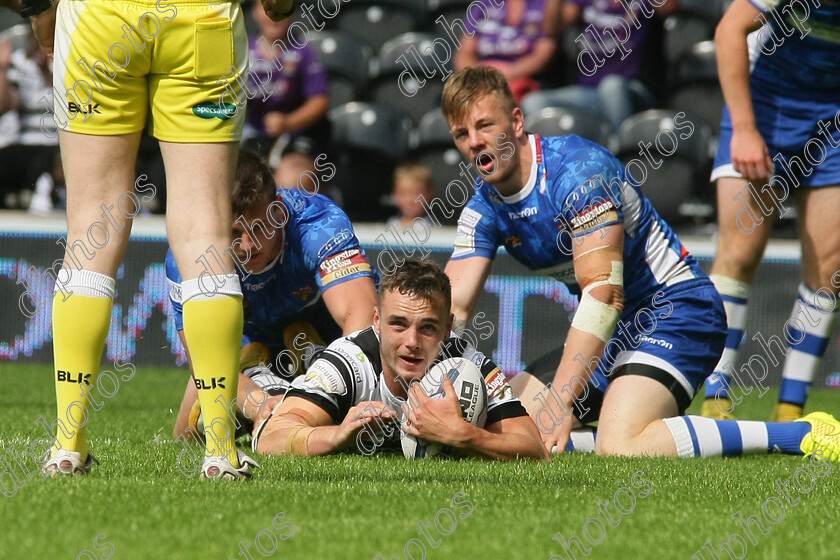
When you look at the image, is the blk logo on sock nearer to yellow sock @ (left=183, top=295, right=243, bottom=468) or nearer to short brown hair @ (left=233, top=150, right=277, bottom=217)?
yellow sock @ (left=183, top=295, right=243, bottom=468)

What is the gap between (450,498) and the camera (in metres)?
3.03

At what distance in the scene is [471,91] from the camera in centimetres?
464

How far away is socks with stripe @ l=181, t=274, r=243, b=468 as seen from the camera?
10.0 feet

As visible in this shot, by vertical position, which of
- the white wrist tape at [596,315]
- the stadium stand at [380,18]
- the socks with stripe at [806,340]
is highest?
the white wrist tape at [596,315]

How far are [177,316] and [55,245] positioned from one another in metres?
3.85

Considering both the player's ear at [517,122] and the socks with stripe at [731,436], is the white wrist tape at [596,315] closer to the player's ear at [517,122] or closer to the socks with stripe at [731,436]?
the socks with stripe at [731,436]

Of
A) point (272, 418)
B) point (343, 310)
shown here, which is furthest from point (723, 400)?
point (272, 418)

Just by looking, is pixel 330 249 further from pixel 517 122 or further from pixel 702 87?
pixel 702 87

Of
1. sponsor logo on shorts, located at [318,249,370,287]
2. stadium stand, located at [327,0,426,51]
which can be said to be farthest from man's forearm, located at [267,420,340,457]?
stadium stand, located at [327,0,426,51]

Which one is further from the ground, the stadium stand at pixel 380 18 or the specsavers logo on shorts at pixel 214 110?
the specsavers logo on shorts at pixel 214 110

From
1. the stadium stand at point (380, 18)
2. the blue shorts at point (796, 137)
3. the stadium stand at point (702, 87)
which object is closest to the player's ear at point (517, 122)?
the blue shorts at point (796, 137)

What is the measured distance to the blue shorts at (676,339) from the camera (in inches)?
195

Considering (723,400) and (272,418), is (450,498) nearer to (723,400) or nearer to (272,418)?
(272,418)

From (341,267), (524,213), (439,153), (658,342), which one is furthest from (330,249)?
(439,153)
